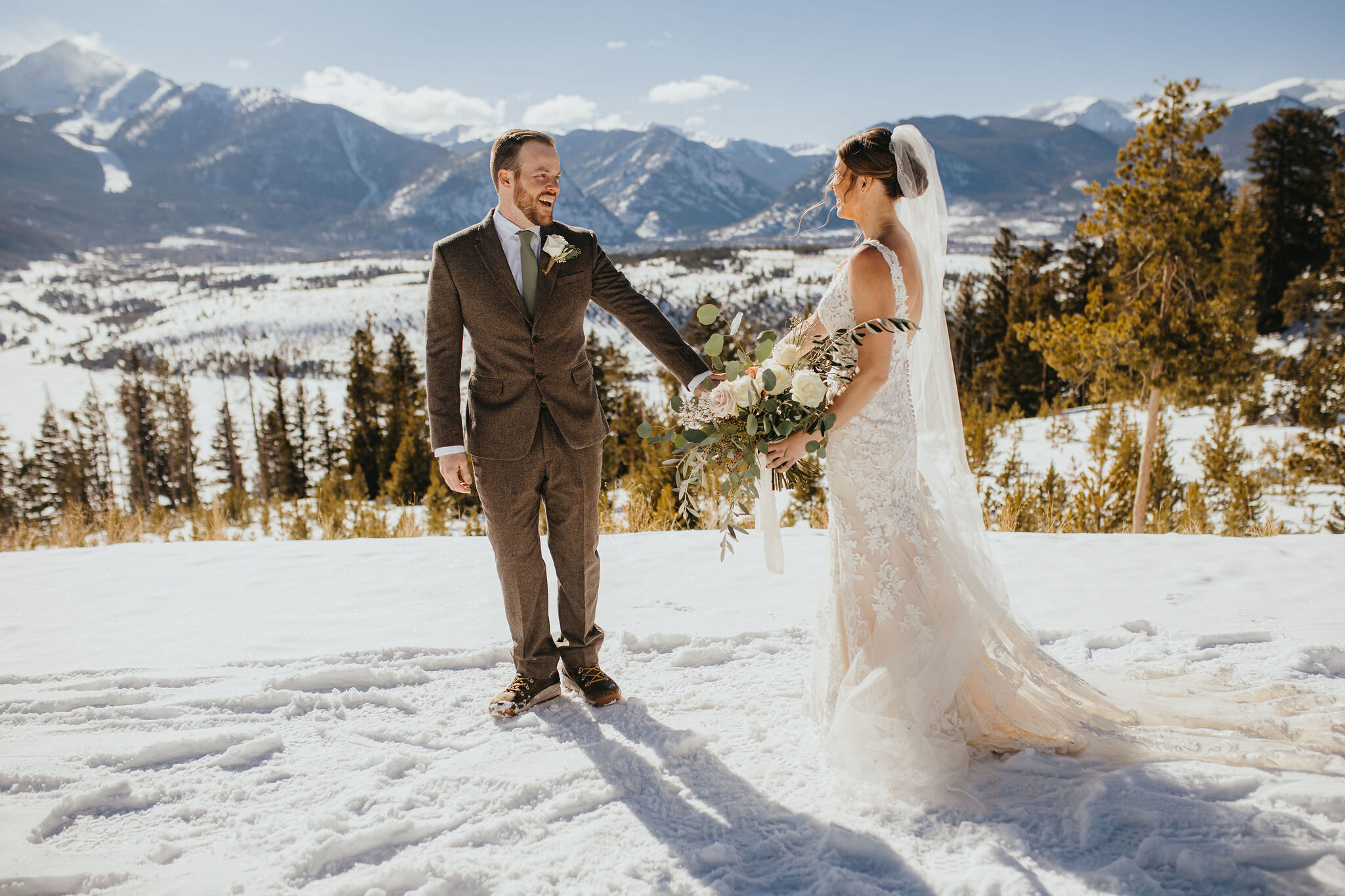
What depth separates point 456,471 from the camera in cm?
306

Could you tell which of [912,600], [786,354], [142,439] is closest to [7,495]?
[142,439]

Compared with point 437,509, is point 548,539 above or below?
above

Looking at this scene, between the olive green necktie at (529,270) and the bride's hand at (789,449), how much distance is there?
120 centimetres

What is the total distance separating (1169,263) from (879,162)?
873cm

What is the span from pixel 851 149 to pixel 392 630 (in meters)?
3.58

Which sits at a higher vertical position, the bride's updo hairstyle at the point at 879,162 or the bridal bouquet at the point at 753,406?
the bride's updo hairstyle at the point at 879,162

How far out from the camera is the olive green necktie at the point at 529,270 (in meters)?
3.06

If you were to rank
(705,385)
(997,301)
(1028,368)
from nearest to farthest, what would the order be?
(705,385), (1028,368), (997,301)

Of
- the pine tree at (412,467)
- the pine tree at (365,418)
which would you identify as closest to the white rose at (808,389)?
the pine tree at (412,467)

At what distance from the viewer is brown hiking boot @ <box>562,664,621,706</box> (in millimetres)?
3314

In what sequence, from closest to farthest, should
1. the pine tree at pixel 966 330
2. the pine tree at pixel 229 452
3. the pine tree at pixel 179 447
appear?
the pine tree at pixel 966 330
the pine tree at pixel 179 447
the pine tree at pixel 229 452

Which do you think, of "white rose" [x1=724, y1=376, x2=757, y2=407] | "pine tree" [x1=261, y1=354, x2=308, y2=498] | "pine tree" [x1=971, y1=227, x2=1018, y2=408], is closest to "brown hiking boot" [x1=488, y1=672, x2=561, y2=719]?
"white rose" [x1=724, y1=376, x2=757, y2=407]

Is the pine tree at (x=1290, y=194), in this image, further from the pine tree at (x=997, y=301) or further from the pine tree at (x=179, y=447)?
the pine tree at (x=179, y=447)

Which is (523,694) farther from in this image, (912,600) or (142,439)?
(142,439)
